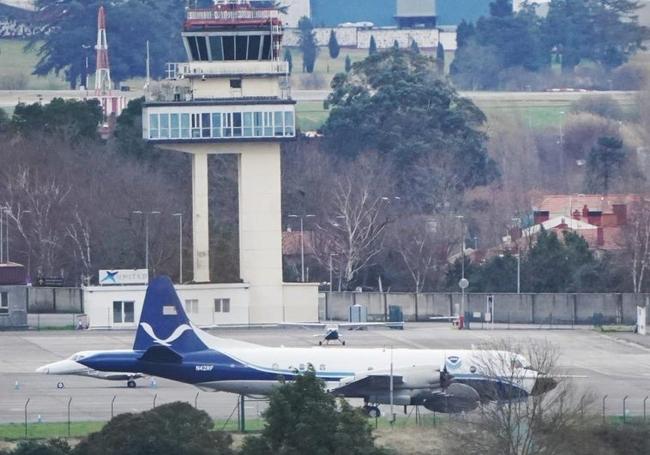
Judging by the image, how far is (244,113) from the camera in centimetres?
9381

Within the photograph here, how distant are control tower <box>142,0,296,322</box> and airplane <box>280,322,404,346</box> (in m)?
2.70

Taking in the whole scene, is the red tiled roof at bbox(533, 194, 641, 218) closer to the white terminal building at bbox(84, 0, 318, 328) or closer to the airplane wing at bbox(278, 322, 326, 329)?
the white terminal building at bbox(84, 0, 318, 328)

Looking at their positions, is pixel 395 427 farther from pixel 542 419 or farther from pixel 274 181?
pixel 274 181

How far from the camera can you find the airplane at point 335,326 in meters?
86.9

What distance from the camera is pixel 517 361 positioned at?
65.1 metres

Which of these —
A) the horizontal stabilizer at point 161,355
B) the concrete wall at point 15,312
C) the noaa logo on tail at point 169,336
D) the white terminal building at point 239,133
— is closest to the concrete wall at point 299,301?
the white terminal building at point 239,133

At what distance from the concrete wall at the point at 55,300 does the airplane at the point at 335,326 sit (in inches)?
489

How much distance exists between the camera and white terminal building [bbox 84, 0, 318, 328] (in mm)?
93750

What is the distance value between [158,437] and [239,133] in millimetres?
40227

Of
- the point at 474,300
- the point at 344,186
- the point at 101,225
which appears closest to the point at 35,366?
the point at 474,300

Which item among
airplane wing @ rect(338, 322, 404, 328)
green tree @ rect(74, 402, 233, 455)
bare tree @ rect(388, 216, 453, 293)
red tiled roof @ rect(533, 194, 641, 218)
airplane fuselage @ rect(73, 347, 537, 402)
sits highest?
red tiled roof @ rect(533, 194, 641, 218)

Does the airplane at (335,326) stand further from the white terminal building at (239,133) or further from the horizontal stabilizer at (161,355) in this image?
the horizontal stabilizer at (161,355)

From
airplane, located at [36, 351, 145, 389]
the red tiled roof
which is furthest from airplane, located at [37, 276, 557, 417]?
the red tiled roof

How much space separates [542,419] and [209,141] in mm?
38992
